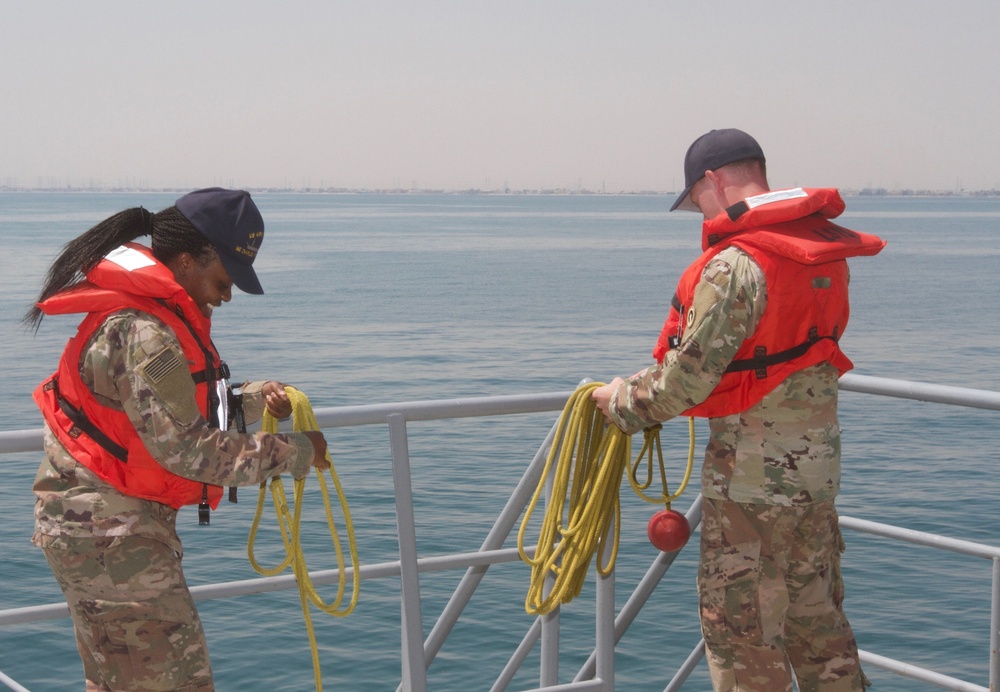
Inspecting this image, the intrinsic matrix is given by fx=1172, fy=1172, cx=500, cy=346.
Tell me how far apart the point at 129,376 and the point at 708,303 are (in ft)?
4.92

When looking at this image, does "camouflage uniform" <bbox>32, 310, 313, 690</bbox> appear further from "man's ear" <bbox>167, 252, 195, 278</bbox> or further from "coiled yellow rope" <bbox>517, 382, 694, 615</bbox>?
"coiled yellow rope" <bbox>517, 382, 694, 615</bbox>

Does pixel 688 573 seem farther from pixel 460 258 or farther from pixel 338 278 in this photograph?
pixel 460 258

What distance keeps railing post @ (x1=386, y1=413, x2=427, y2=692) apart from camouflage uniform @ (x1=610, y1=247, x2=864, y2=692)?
63 cm

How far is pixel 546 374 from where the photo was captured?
24.8 meters

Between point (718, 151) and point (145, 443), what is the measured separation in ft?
5.85

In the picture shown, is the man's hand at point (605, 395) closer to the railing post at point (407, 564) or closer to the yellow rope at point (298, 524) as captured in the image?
the railing post at point (407, 564)

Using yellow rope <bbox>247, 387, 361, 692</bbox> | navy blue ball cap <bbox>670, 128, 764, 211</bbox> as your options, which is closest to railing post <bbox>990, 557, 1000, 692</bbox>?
navy blue ball cap <bbox>670, 128, 764, 211</bbox>

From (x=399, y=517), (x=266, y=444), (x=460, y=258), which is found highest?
(x=266, y=444)

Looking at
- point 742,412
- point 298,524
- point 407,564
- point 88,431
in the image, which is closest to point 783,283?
point 742,412

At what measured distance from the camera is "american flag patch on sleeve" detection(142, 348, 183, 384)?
2639 mm


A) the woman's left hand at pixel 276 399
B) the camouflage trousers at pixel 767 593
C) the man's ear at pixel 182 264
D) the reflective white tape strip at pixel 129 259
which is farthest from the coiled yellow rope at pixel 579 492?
the reflective white tape strip at pixel 129 259

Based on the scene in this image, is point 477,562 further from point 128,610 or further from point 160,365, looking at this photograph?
point 160,365

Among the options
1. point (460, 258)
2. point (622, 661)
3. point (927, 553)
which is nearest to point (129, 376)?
point (622, 661)

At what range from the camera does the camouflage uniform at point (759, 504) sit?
330 cm
